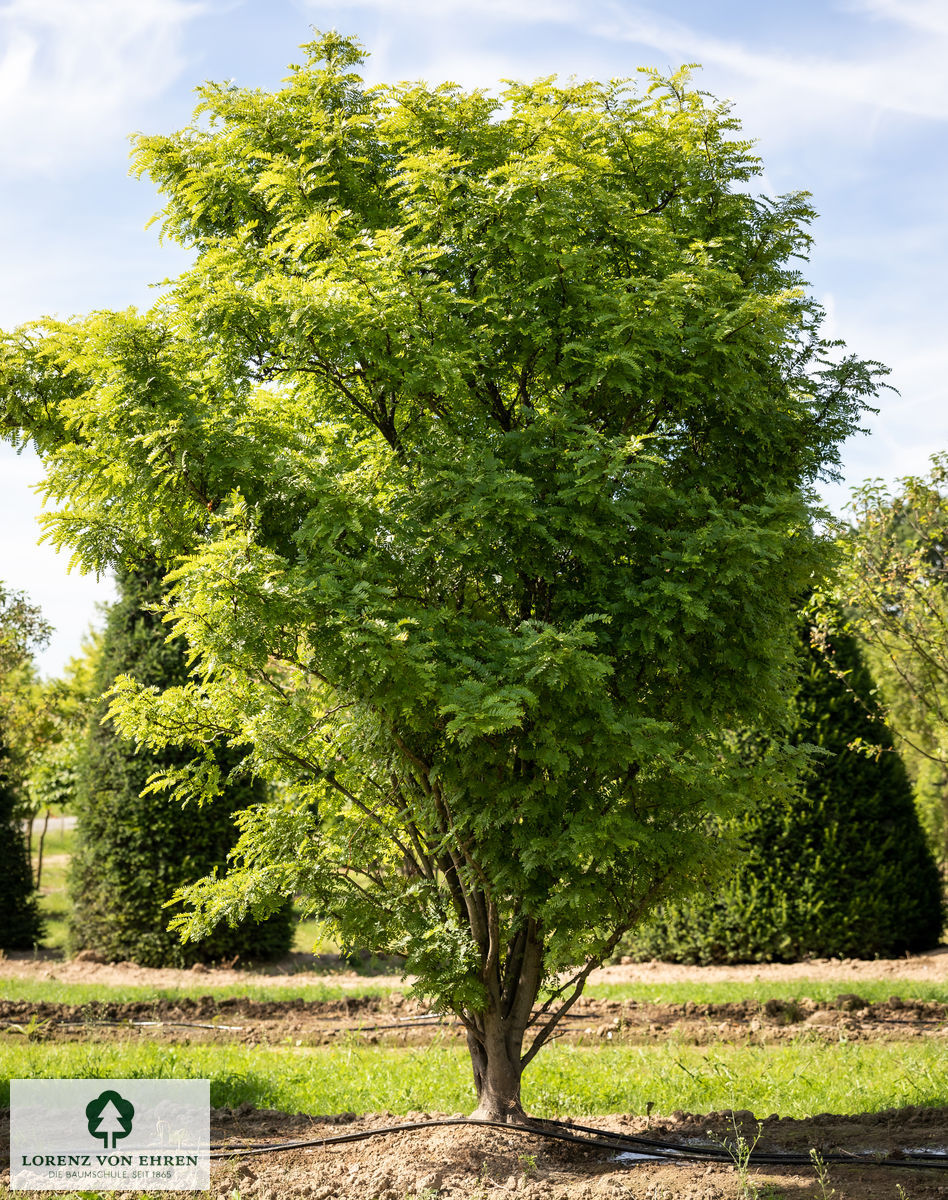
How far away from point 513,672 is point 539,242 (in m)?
2.14

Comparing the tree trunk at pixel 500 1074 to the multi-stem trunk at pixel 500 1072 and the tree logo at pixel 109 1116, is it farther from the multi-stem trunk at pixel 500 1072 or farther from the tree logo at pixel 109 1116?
the tree logo at pixel 109 1116

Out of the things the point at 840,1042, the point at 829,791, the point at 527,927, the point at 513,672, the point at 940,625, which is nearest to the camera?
the point at 513,672

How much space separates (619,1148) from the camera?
18.6 ft

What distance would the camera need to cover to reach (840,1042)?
27.8 ft

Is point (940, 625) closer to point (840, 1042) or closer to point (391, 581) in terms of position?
point (840, 1042)

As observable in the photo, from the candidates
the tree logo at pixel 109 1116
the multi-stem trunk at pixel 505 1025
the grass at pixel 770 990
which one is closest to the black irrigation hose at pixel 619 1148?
the multi-stem trunk at pixel 505 1025

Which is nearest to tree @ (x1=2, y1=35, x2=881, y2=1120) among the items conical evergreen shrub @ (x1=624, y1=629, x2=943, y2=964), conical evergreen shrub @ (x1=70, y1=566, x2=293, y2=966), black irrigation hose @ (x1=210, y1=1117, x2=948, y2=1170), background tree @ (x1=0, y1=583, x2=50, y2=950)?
black irrigation hose @ (x1=210, y1=1117, x2=948, y2=1170)

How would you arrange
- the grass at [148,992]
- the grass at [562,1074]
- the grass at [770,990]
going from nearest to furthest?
the grass at [562,1074]
the grass at [770,990]
the grass at [148,992]

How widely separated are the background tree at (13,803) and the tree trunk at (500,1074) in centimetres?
1141

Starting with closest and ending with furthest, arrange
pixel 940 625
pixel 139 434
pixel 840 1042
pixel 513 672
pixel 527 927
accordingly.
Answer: pixel 513 672, pixel 139 434, pixel 527 927, pixel 840 1042, pixel 940 625

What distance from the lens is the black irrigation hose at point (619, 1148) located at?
535 centimetres

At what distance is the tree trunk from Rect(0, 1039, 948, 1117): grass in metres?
0.81

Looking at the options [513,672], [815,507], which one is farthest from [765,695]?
[513,672]

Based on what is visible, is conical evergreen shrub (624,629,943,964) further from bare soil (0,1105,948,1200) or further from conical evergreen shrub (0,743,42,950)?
conical evergreen shrub (0,743,42,950)
